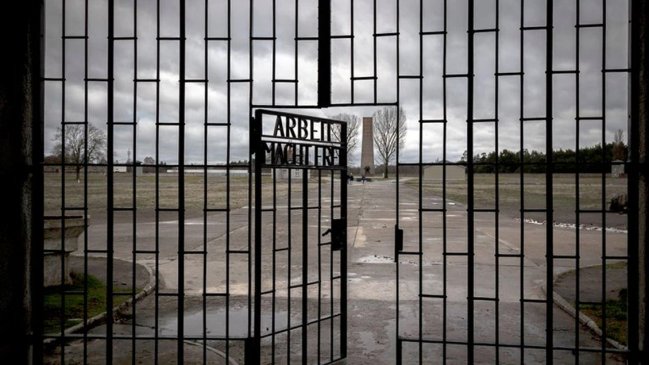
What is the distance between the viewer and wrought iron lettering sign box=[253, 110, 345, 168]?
14.1ft

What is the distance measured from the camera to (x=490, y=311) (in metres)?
7.59

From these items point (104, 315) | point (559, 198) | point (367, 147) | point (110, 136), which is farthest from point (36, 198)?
point (367, 147)

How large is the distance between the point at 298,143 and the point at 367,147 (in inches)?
2104

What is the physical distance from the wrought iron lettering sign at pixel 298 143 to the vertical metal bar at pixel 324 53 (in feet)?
0.92

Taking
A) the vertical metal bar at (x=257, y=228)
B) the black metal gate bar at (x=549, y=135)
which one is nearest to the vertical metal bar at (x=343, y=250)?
the vertical metal bar at (x=257, y=228)

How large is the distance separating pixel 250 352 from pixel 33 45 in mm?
3408

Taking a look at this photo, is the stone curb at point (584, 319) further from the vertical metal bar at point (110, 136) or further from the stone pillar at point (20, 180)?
the stone pillar at point (20, 180)

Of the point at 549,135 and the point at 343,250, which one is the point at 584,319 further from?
the point at 343,250

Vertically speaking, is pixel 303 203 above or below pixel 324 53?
below

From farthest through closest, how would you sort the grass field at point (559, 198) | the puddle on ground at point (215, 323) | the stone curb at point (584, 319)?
the grass field at point (559, 198), the puddle on ground at point (215, 323), the stone curb at point (584, 319)

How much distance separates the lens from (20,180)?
415 centimetres

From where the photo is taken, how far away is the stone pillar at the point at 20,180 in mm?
4051

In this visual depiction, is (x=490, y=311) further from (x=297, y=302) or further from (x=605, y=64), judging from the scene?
(x=605, y=64)

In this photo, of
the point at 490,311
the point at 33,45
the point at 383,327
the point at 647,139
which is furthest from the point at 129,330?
the point at 647,139
